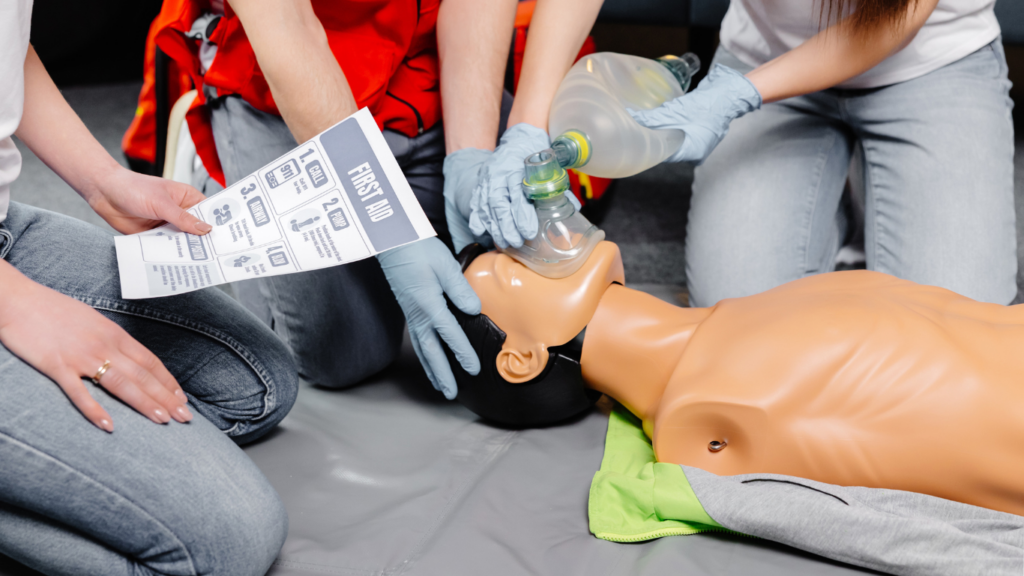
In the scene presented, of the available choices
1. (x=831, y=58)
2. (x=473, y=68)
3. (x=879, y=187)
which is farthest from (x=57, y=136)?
(x=879, y=187)

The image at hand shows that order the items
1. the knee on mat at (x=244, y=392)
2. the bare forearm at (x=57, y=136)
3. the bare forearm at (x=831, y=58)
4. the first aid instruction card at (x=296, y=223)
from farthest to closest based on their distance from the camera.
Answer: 1. the bare forearm at (x=831, y=58)
2. the knee on mat at (x=244, y=392)
3. the bare forearm at (x=57, y=136)
4. the first aid instruction card at (x=296, y=223)

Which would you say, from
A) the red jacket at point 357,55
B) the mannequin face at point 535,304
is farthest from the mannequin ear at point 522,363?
the red jacket at point 357,55

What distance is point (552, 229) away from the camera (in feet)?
3.87

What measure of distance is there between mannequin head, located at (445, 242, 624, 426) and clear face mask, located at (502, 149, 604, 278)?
0.02 metres

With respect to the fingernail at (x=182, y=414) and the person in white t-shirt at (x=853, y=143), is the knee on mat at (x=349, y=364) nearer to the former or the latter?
the fingernail at (x=182, y=414)

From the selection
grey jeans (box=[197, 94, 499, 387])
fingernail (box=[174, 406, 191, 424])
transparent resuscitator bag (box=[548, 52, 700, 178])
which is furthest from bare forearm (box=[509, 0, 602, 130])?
fingernail (box=[174, 406, 191, 424])

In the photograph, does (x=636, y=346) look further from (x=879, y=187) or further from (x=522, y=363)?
(x=879, y=187)

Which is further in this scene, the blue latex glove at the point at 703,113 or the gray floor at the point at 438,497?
the blue latex glove at the point at 703,113

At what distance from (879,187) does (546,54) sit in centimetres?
77

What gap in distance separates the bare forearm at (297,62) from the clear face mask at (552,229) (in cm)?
34

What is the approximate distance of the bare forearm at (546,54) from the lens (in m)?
1.37

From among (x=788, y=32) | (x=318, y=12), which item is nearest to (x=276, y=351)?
(x=318, y=12)

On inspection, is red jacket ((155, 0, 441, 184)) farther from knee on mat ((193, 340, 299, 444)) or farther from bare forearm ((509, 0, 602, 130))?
knee on mat ((193, 340, 299, 444))

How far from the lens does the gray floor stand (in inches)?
36.9
